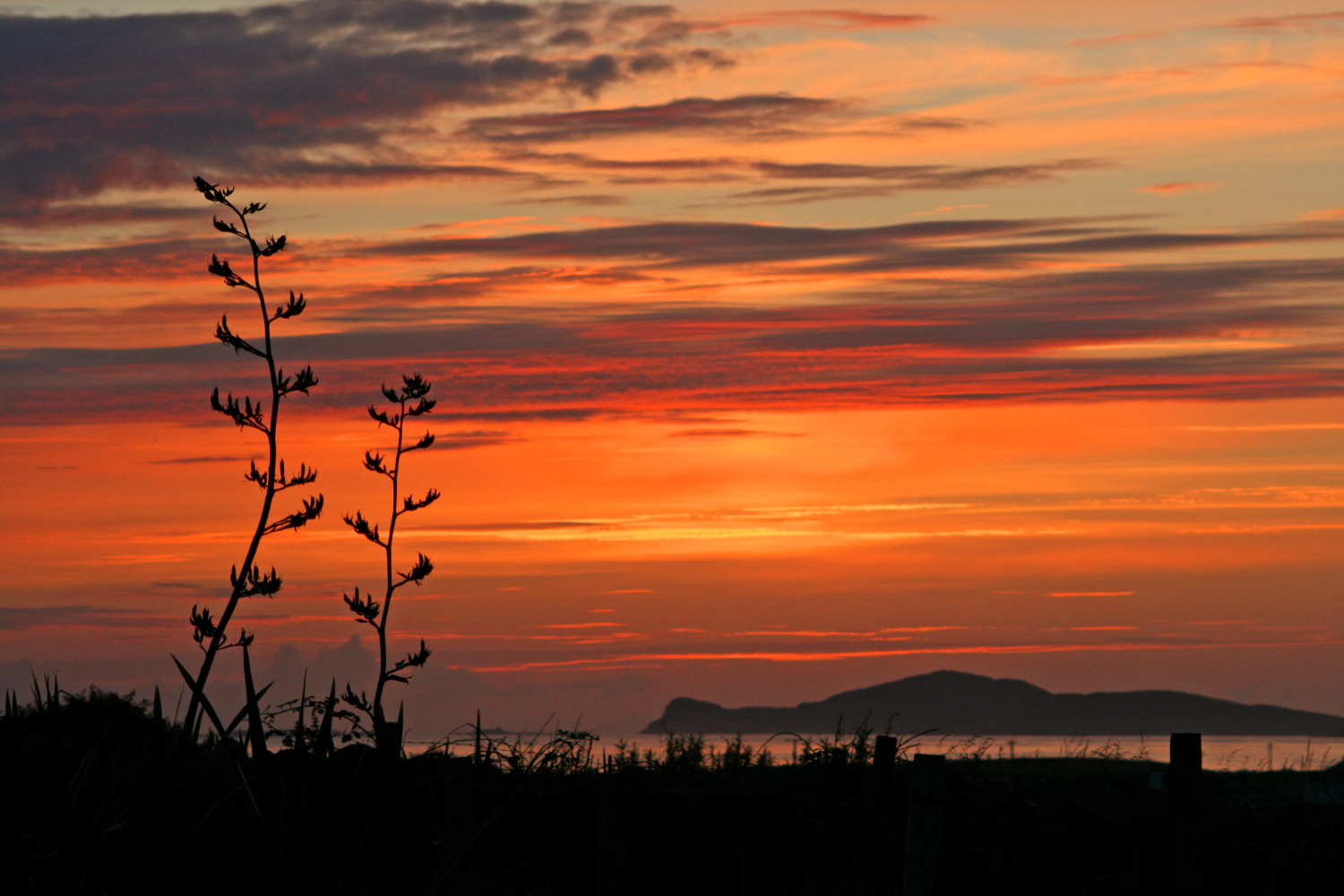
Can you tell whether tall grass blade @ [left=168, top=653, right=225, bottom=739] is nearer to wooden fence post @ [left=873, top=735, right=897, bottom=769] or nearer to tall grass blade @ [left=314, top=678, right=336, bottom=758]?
tall grass blade @ [left=314, top=678, right=336, bottom=758]

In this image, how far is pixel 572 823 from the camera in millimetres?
11117

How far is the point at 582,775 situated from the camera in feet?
38.7

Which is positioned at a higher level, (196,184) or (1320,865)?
(196,184)

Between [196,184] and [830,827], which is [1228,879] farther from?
[196,184]

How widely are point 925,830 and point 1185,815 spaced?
131 inches

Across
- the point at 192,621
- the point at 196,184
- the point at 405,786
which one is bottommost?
the point at 405,786

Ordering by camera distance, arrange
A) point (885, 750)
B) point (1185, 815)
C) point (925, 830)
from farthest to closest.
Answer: point (885, 750), point (1185, 815), point (925, 830)

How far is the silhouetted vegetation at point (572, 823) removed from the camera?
5.54 metres

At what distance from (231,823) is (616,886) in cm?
334

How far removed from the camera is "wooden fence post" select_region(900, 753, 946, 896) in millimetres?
7938

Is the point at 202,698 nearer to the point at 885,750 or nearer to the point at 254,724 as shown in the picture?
the point at 254,724

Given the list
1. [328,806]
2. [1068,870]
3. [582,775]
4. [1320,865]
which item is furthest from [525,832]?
[1320,865]

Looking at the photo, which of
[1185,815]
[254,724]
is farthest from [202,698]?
[1185,815]

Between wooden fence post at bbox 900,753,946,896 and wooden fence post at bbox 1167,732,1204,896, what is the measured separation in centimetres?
310
